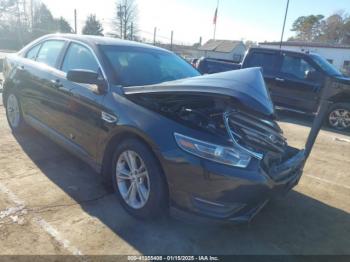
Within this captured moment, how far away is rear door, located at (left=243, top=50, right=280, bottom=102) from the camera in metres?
8.89

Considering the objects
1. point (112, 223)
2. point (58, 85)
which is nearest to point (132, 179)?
point (112, 223)

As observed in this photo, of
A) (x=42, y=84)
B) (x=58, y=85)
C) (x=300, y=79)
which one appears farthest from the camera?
(x=300, y=79)

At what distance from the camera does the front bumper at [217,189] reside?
2.44 meters

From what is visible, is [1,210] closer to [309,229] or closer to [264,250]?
[264,250]

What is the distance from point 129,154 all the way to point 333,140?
5598 millimetres

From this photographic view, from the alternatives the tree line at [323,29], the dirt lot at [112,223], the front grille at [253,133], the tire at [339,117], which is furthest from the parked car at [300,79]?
the tree line at [323,29]

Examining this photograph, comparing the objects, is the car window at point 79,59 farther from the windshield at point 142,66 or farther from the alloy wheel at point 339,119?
the alloy wheel at point 339,119

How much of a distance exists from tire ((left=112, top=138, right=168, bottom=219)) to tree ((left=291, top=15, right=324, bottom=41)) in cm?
6498

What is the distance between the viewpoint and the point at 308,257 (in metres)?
2.75

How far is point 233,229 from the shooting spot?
3031 mm

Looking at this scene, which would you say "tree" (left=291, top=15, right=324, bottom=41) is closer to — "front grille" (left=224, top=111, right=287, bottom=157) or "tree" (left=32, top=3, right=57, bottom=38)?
"tree" (left=32, top=3, right=57, bottom=38)

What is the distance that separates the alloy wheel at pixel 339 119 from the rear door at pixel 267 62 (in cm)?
167

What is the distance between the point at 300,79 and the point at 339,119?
145 cm

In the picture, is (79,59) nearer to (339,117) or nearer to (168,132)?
(168,132)
